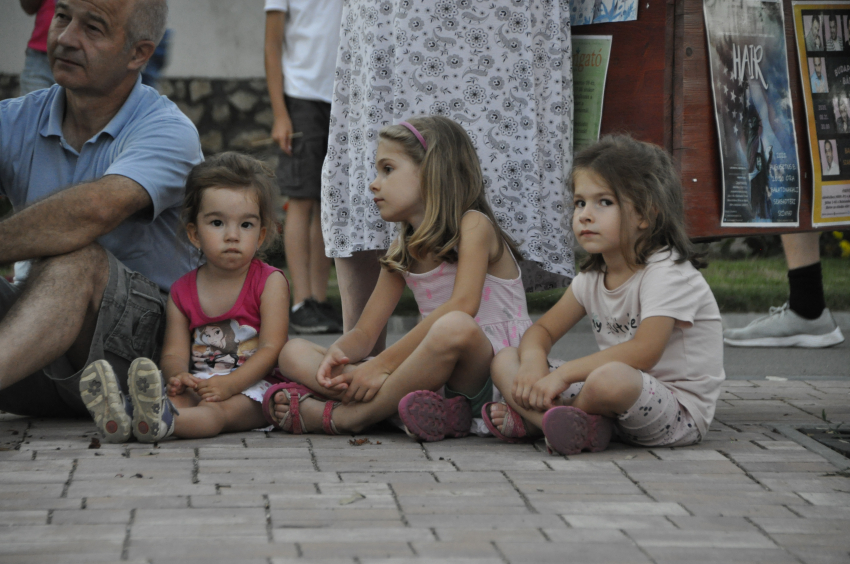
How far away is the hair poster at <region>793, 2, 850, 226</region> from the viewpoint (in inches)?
137

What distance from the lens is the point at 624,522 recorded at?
2.17 meters

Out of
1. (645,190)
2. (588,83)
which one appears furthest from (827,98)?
(645,190)

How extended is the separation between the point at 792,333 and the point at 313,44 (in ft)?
9.01

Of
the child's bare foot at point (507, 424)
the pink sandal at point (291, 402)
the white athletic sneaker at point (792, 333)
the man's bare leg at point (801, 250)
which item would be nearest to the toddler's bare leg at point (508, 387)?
the child's bare foot at point (507, 424)

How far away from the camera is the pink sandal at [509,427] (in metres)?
2.98

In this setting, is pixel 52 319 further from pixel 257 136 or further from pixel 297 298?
pixel 257 136

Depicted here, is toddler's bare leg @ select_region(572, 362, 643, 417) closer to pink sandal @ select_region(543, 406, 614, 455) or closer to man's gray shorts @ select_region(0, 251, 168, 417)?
pink sandal @ select_region(543, 406, 614, 455)

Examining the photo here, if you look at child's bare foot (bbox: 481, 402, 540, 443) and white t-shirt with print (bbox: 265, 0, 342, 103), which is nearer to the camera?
child's bare foot (bbox: 481, 402, 540, 443)

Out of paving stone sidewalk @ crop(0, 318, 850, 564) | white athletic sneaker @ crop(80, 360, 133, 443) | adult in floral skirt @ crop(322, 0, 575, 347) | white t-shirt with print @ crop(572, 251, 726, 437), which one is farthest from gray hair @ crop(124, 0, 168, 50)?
white t-shirt with print @ crop(572, 251, 726, 437)

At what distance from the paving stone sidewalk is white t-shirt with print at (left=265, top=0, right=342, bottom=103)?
102 inches

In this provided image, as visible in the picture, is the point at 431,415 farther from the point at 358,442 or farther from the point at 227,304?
the point at 227,304

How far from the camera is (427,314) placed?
3389 mm

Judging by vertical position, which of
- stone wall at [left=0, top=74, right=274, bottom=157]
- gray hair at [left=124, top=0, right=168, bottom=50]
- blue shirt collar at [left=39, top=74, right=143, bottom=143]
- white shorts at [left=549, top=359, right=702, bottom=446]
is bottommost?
white shorts at [left=549, top=359, right=702, bottom=446]

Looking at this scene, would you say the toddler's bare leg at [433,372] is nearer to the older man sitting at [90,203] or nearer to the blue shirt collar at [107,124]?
the older man sitting at [90,203]
